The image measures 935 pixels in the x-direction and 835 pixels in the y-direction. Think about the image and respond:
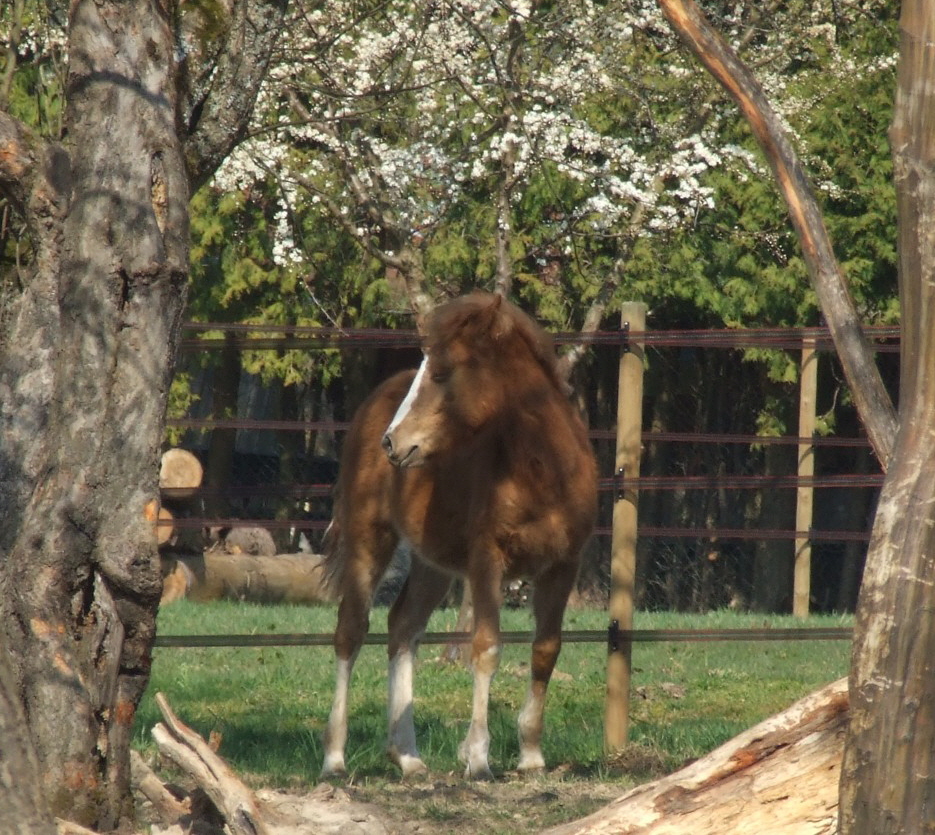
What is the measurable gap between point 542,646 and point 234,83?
114 inches

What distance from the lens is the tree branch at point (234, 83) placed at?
477cm

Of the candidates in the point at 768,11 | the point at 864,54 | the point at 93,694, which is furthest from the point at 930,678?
the point at 864,54

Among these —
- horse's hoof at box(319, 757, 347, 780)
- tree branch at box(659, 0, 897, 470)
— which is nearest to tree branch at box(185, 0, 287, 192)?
tree branch at box(659, 0, 897, 470)

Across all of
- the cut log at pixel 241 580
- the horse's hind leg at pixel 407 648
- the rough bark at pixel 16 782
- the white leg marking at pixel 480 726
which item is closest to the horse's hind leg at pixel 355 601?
the horse's hind leg at pixel 407 648

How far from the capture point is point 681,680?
926 centimetres

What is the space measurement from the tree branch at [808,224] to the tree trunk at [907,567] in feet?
1.26

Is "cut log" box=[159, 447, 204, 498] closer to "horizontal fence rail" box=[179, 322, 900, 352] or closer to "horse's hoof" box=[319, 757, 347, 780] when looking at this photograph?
"horizontal fence rail" box=[179, 322, 900, 352]

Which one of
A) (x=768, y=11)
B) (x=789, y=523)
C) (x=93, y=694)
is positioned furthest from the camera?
(x=789, y=523)

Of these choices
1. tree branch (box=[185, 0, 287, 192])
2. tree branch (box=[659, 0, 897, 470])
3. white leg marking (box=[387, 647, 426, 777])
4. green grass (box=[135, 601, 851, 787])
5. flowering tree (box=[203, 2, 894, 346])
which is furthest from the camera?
flowering tree (box=[203, 2, 894, 346])

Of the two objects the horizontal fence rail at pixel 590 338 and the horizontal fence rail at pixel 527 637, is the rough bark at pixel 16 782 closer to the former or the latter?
the horizontal fence rail at pixel 527 637

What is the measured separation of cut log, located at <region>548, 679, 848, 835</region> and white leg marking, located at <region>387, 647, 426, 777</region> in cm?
254

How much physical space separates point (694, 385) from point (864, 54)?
15.1ft

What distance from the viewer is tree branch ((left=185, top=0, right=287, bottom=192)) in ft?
15.7

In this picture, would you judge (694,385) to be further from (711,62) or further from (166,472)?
(711,62)
